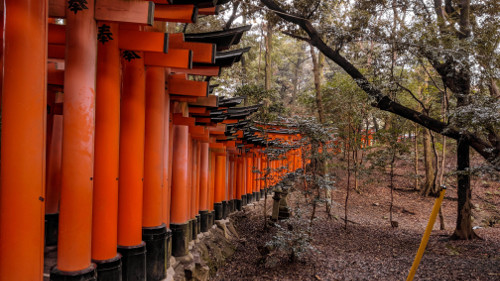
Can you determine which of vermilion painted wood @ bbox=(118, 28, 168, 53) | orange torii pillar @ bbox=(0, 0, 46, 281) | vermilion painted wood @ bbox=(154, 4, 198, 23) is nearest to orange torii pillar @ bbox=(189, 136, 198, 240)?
vermilion painted wood @ bbox=(118, 28, 168, 53)

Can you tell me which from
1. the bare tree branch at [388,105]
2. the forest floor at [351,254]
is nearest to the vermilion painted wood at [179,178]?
the forest floor at [351,254]

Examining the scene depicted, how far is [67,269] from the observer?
3373 mm

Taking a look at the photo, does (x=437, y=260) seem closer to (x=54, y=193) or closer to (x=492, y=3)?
(x=492, y=3)

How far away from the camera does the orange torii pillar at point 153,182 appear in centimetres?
502

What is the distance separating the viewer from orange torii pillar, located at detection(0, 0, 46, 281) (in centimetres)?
268

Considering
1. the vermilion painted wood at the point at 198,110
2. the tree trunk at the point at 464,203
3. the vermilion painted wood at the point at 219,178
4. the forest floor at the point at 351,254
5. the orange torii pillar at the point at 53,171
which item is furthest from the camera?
the vermilion painted wood at the point at 219,178

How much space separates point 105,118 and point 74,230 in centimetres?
119

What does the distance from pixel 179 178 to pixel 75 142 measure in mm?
3445

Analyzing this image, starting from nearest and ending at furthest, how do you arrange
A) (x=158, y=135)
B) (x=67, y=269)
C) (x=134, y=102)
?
(x=67, y=269) → (x=134, y=102) → (x=158, y=135)

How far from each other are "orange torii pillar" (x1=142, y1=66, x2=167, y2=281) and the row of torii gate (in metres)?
0.01

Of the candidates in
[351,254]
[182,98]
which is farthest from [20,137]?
[351,254]

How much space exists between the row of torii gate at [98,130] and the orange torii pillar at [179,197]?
19mm

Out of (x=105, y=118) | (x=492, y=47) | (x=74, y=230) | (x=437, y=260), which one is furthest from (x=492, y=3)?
(x=74, y=230)

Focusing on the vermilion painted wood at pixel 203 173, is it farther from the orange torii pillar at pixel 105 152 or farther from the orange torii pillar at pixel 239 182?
the orange torii pillar at pixel 239 182
